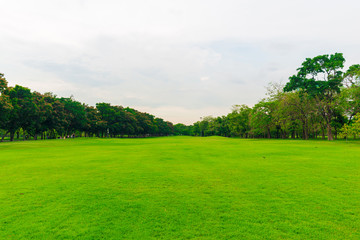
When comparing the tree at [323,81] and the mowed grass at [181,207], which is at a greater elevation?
the tree at [323,81]

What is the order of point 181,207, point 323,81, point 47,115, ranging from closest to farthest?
1. point 181,207
2. point 323,81
3. point 47,115

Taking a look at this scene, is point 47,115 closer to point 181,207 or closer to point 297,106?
point 181,207

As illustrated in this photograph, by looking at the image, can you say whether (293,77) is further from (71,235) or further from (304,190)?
(71,235)

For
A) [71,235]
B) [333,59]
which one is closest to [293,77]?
[333,59]

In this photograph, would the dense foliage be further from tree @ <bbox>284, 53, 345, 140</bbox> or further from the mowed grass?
the mowed grass

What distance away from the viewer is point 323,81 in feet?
138

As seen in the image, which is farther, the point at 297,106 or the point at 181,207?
the point at 297,106

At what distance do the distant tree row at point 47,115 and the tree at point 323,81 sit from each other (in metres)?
61.5

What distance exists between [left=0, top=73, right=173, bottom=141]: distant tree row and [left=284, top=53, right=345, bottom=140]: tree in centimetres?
6150

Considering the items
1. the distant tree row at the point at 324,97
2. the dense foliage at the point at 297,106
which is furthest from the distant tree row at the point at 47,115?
the distant tree row at the point at 324,97

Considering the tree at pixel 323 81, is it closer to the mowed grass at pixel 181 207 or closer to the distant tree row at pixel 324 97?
the distant tree row at pixel 324 97

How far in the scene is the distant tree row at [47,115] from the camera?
40.2 meters

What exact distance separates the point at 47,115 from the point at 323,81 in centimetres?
7080

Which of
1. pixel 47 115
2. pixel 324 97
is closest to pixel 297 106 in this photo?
pixel 324 97
